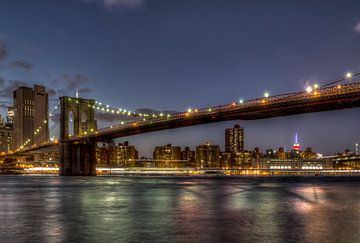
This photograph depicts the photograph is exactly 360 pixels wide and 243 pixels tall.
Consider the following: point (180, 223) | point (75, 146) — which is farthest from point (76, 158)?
point (180, 223)

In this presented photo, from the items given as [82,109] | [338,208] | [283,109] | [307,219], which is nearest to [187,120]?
[283,109]

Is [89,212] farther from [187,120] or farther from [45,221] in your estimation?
[187,120]

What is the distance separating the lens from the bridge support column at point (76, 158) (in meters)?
81.8

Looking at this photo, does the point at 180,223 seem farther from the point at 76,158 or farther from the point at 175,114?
the point at 76,158

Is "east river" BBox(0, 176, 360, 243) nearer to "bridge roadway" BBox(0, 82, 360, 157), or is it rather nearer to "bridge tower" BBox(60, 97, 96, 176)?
"bridge roadway" BBox(0, 82, 360, 157)

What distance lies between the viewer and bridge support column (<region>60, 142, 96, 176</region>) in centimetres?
8181

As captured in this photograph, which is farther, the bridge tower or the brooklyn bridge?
the bridge tower

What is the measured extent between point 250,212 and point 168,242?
334 inches

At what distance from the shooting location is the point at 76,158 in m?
82.6

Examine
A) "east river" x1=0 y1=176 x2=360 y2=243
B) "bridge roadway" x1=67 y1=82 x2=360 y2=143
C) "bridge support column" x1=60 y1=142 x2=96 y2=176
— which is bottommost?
"east river" x1=0 y1=176 x2=360 y2=243

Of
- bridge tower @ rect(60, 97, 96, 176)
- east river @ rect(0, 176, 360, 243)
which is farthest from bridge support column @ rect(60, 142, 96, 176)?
east river @ rect(0, 176, 360, 243)

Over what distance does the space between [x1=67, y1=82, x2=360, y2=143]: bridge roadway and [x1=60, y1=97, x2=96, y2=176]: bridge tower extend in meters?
1.88

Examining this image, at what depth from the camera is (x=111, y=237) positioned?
14.3 meters

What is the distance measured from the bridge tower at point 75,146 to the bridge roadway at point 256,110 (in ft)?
6.15
